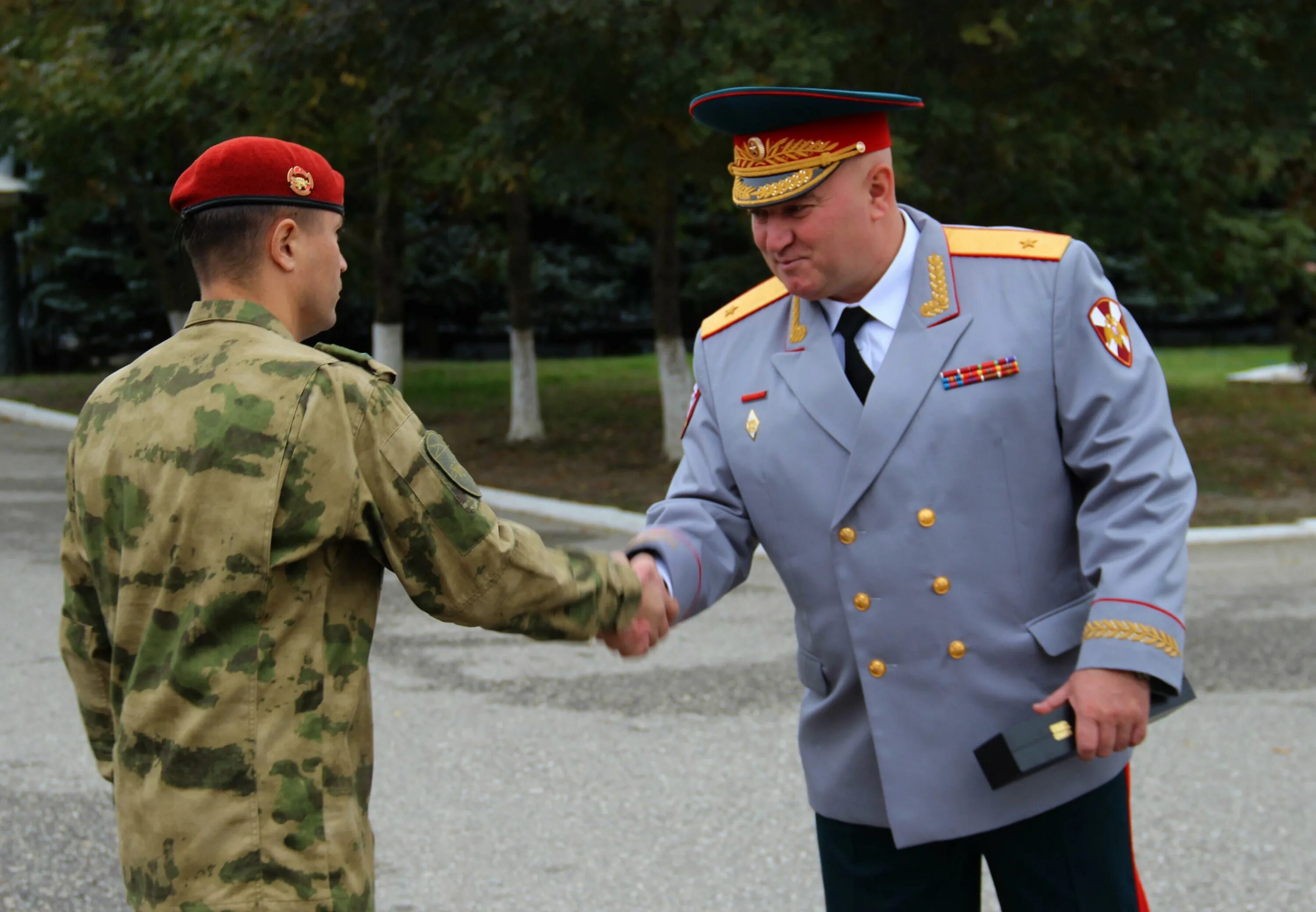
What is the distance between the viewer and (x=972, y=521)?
2.64 metres

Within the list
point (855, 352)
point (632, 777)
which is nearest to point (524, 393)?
point (632, 777)

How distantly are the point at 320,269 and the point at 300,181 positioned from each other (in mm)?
152

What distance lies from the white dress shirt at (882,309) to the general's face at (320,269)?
803 millimetres

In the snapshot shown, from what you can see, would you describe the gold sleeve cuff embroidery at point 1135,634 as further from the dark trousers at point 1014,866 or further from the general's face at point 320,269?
the general's face at point 320,269

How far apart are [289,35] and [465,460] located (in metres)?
4.74

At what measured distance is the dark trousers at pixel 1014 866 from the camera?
2619mm

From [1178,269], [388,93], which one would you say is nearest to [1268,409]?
[1178,269]

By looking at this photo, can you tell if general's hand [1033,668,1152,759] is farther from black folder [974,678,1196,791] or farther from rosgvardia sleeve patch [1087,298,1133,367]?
rosgvardia sleeve patch [1087,298,1133,367]

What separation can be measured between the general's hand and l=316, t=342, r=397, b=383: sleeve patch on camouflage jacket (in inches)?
48.1

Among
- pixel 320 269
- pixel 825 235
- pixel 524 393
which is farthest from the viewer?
pixel 524 393

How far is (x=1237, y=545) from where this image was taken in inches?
391

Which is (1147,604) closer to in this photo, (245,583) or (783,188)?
(783,188)

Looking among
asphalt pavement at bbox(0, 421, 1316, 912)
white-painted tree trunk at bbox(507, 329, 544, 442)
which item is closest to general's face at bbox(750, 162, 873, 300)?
asphalt pavement at bbox(0, 421, 1316, 912)

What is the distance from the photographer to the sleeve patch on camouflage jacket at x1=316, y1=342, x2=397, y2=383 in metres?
2.44
